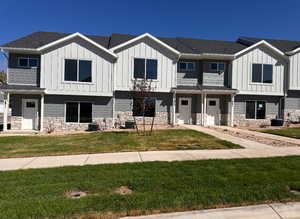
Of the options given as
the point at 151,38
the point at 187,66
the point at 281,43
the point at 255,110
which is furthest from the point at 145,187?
the point at 281,43

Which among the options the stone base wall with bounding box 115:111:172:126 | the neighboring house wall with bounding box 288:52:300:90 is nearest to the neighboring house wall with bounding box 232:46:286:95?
the neighboring house wall with bounding box 288:52:300:90

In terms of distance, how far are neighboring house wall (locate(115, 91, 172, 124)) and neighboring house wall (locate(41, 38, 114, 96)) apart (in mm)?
1205

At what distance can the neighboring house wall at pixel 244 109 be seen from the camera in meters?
17.8

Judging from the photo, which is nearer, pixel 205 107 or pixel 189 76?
pixel 205 107

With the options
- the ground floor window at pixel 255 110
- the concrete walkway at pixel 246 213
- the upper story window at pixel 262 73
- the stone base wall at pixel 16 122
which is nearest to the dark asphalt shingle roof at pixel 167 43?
the upper story window at pixel 262 73

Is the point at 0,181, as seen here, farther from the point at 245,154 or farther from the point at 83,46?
the point at 83,46

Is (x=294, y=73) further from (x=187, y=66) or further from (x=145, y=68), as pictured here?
(x=145, y=68)

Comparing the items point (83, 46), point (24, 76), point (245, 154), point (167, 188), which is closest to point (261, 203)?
point (167, 188)

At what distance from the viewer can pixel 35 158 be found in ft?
24.2

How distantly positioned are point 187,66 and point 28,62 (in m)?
12.7

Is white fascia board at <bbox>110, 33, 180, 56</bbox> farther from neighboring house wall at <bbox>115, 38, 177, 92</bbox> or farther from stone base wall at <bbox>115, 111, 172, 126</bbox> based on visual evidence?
stone base wall at <bbox>115, 111, 172, 126</bbox>

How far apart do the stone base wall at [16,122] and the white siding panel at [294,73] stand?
22466mm

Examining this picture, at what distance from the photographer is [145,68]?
1652 cm

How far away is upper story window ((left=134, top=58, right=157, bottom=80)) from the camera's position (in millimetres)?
16438
